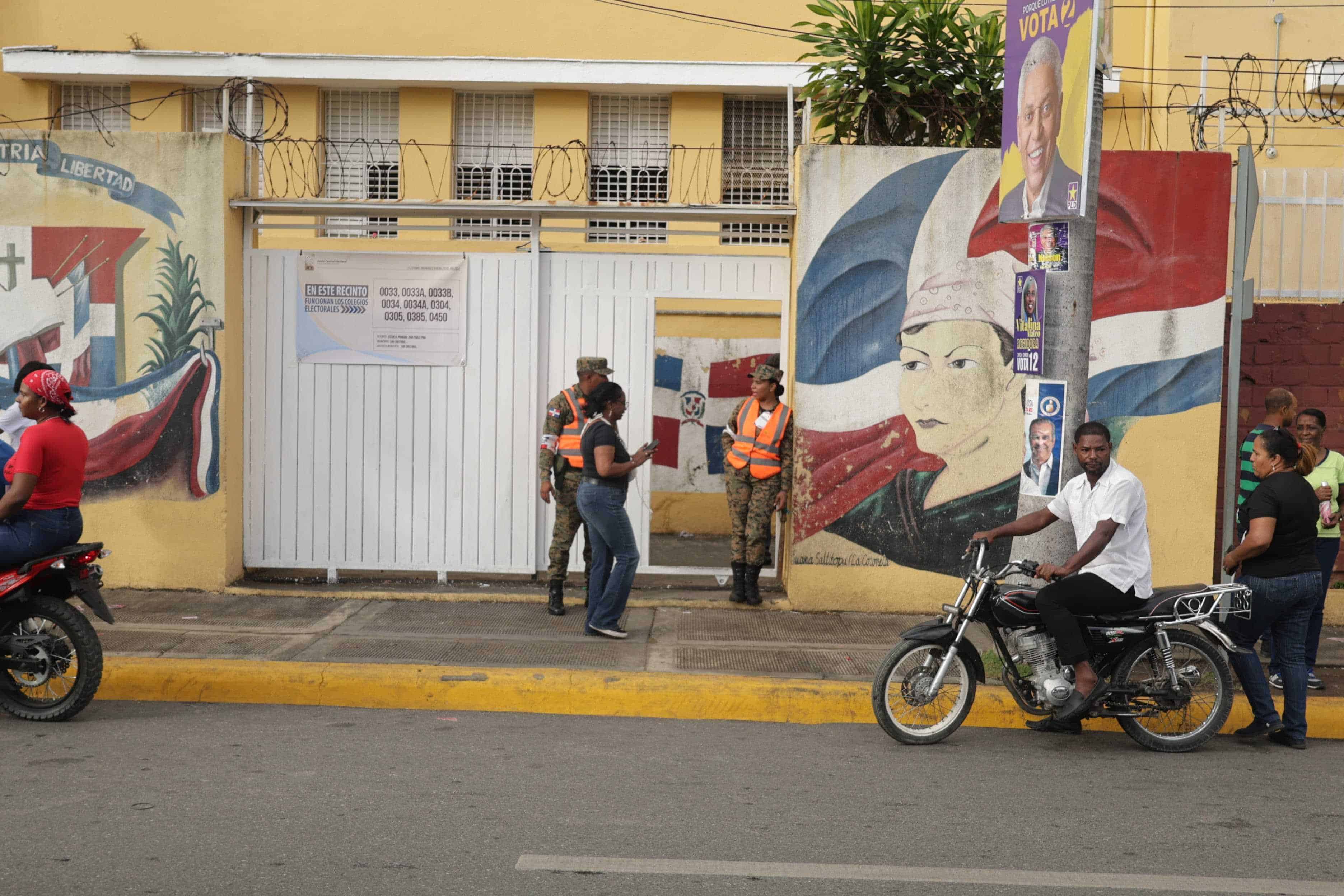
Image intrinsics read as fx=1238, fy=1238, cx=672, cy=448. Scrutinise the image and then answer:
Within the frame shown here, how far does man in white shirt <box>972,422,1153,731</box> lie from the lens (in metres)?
6.13

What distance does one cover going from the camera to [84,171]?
901 cm

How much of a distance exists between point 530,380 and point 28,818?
521 centimetres

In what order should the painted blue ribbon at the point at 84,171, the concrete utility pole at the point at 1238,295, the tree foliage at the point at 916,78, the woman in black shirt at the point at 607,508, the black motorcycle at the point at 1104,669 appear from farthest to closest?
1. the tree foliage at the point at 916,78
2. the painted blue ribbon at the point at 84,171
3. the woman in black shirt at the point at 607,508
4. the concrete utility pole at the point at 1238,295
5. the black motorcycle at the point at 1104,669

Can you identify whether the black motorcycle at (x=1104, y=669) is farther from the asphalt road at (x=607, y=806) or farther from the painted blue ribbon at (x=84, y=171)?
the painted blue ribbon at (x=84, y=171)

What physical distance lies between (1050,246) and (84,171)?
680cm

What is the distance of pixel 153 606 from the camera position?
8672mm

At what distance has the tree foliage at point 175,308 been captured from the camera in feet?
29.7

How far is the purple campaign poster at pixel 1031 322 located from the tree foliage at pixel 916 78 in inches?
113

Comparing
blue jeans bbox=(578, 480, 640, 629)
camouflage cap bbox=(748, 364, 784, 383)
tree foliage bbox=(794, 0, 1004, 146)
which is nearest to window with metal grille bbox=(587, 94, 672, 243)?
tree foliage bbox=(794, 0, 1004, 146)

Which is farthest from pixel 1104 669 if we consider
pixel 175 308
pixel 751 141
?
pixel 751 141

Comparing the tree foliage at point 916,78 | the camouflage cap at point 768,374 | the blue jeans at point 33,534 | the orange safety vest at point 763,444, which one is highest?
the tree foliage at point 916,78

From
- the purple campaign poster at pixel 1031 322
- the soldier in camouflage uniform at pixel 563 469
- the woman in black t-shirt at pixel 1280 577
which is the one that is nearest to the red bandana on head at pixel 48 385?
the soldier in camouflage uniform at pixel 563 469

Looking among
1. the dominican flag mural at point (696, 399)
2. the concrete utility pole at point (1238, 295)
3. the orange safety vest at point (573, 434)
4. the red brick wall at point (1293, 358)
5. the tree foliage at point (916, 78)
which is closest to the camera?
the concrete utility pole at point (1238, 295)

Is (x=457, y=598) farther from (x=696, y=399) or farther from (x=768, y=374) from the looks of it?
(x=696, y=399)
